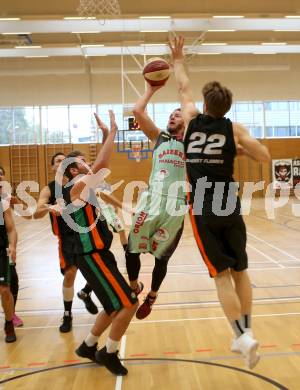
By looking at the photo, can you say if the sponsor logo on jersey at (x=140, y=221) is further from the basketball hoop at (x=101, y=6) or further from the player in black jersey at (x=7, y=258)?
the basketball hoop at (x=101, y=6)

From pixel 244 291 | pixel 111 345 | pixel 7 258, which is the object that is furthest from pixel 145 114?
pixel 7 258

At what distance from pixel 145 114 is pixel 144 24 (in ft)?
51.1

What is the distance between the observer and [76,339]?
568cm

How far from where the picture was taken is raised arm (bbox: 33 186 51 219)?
5.59 m

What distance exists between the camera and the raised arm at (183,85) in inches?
161

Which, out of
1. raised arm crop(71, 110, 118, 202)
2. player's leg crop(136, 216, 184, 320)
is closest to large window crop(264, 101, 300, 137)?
player's leg crop(136, 216, 184, 320)

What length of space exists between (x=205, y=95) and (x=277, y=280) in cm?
507

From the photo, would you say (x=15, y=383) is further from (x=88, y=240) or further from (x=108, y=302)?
(x=88, y=240)

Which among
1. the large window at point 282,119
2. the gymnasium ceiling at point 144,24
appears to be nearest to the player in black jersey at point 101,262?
the gymnasium ceiling at point 144,24

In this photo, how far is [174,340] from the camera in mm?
5465

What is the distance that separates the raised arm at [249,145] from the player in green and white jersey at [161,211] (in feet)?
4.27

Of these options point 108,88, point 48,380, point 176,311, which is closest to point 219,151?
point 48,380

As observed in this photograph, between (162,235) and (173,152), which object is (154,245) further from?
(173,152)

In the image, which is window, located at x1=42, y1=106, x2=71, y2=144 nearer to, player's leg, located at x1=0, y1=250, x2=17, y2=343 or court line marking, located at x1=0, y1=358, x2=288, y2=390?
player's leg, located at x1=0, y1=250, x2=17, y2=343
